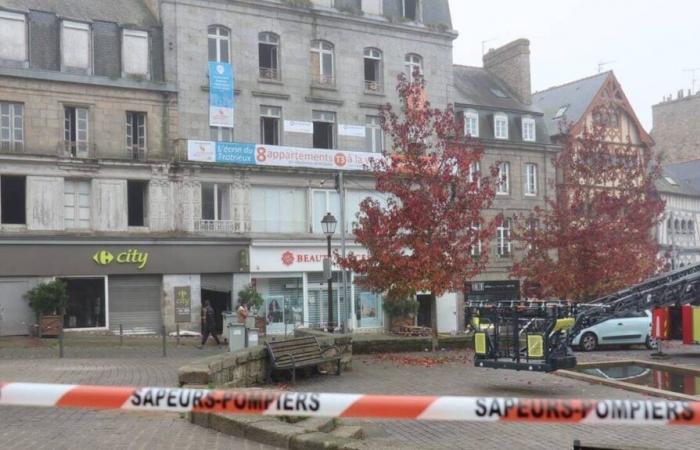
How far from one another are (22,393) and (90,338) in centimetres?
2177

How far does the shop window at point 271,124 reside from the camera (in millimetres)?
31156

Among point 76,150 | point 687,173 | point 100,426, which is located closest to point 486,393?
point 100,426

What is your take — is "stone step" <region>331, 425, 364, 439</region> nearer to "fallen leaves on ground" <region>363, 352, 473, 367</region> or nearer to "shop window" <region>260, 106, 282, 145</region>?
"fallen leaves on ground" <region>363, 352, 473, 367</region>

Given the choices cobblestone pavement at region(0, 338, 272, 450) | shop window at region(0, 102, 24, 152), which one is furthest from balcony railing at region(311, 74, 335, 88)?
cobblestone pavement at region(0, 338, 272, 450)

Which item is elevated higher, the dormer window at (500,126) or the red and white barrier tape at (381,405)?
the dormer window at (500,126)

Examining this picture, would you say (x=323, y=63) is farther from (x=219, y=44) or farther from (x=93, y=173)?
(x=93, y=173)

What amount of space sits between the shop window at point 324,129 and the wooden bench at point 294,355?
736 inches

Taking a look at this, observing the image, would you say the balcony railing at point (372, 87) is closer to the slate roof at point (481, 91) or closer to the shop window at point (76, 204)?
the slate roof at point (481, 91)

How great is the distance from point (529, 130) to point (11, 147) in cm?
2564

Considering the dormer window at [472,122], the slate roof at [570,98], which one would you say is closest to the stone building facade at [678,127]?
the slate roof at [570,98]

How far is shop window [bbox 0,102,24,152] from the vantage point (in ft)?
86.1

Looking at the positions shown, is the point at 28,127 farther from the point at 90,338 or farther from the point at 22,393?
the point at 22,393

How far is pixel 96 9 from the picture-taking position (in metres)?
28.8

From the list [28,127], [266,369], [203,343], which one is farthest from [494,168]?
[28,127]
